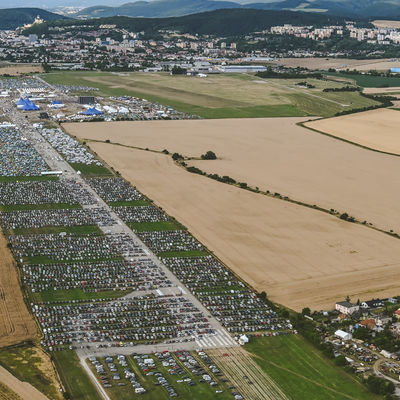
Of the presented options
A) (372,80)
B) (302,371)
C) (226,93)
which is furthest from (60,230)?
(372,80)

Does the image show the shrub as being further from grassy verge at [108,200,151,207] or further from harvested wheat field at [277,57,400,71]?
harvested wheat field at [277,57,400,71]

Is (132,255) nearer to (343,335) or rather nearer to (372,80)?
(343,335)

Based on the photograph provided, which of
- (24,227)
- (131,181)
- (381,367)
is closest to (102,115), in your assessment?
(131,181)

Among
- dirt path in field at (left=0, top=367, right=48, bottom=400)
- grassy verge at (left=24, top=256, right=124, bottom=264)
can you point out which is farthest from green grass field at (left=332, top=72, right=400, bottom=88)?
dirt path in field at (left=0, top=367, right=48, bottom=400)

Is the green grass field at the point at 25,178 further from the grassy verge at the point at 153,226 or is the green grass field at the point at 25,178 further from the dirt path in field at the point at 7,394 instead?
the dirt path in field at the point at 7,394

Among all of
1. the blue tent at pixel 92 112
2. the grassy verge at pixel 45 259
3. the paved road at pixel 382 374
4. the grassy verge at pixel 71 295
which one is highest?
the blue tent at pixel 92 112

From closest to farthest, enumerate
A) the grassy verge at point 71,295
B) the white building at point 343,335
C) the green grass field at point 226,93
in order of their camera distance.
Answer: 1. the white building at point 343,335
2. the grassy verge at point 71,295
3. the green grass field at point 226,93

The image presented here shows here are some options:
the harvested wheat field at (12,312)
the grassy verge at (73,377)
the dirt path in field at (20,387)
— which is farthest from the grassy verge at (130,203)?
the dirt path in field at (20,387)
